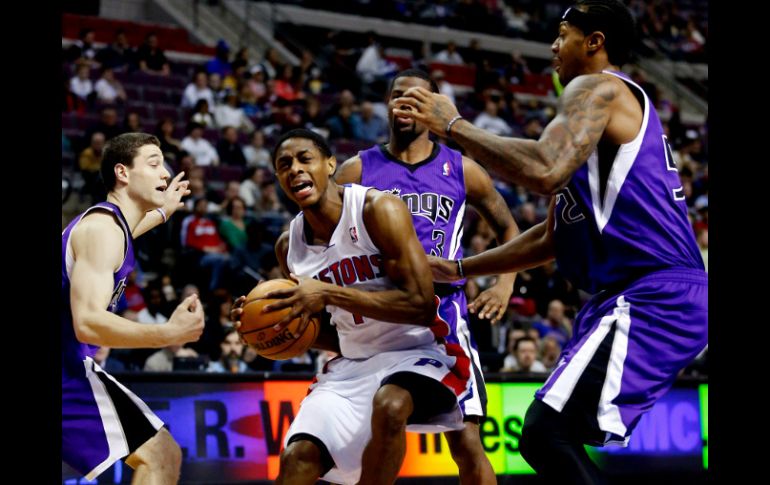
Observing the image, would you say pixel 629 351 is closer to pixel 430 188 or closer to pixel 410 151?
pixel 430 188

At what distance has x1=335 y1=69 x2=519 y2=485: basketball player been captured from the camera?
18.2ft

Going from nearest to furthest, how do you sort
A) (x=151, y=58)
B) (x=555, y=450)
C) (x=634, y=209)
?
(x=555, y=450) → (x=634, y=209) → (x=151, y=58)

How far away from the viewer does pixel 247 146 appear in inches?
543

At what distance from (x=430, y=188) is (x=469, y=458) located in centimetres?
154

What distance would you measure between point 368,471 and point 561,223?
1.30 meters

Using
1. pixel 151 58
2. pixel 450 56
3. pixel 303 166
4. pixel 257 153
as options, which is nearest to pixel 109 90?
pixel 151 58

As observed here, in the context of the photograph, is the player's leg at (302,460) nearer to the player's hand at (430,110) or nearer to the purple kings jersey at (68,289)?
the purple kings jersey at (68,289)

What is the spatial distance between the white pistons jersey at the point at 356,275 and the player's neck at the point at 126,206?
2.85 ft

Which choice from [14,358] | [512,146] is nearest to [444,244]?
[512,146]

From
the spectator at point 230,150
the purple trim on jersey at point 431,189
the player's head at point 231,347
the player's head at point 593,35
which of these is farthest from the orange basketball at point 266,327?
the spectator at point 230,150

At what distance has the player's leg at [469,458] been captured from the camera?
16.9 feet

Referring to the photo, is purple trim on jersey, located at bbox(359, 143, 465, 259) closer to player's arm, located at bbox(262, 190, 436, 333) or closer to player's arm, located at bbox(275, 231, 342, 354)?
player's arm, located at bbox(275, 231, 342, 354)

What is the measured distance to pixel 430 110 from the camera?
3.98 metres

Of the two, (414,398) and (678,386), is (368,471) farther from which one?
(678,386)
